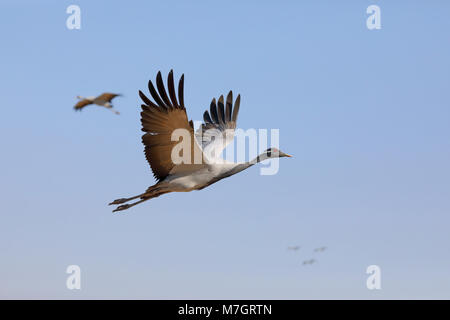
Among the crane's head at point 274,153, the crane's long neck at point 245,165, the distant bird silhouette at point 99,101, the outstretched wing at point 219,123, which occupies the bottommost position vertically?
the crane's long neck at point 245,165

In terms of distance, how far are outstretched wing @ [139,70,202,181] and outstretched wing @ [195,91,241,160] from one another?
2.69 metres

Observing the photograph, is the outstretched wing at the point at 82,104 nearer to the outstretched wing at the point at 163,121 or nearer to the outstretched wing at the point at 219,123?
the outstretched wing at the point at 219,123

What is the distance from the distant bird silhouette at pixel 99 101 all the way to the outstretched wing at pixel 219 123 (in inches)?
127

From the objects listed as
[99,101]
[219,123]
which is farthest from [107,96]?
[219,123]

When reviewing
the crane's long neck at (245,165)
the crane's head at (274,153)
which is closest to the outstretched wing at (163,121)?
the crane's long neck at (245,165)

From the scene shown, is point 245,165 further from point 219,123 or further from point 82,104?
point 82,104

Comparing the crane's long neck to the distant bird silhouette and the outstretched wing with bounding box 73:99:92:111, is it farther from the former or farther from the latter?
the outstretched wing with bounding box 73:99:92:111

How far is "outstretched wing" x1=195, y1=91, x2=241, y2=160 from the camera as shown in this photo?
64.2ft

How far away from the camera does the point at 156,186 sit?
17.5 meters

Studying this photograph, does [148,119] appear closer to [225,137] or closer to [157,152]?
[157,152]

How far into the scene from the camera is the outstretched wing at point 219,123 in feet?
64.2

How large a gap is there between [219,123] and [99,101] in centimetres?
438
